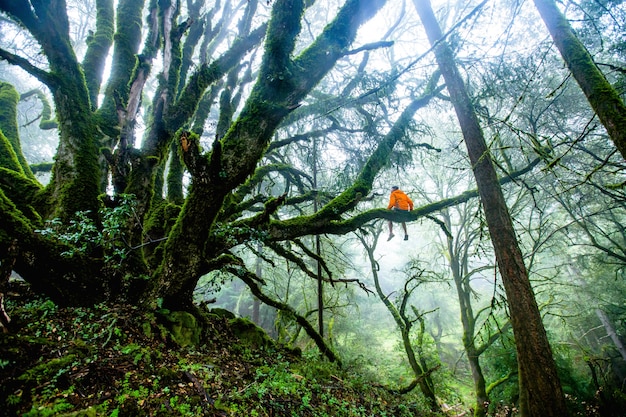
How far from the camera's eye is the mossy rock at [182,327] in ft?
12.0

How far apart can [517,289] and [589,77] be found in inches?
97.2

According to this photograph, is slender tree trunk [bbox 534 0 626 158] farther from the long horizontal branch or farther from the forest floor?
the forest floor

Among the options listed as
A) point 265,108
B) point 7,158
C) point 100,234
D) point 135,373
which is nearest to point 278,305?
point 135,373

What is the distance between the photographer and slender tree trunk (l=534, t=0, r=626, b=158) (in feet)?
7.58

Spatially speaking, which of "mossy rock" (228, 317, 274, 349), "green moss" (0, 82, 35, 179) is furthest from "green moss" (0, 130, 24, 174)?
"mossy rock" (228, 317, 274, 349)

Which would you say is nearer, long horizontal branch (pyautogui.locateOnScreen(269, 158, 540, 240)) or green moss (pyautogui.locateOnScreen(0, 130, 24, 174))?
green moss (pyautogui.locateOnScreen(0, 130, 24, 174))

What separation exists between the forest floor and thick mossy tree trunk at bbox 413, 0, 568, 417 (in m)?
2.12

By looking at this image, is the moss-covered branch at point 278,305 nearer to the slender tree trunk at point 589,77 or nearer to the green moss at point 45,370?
the green moss at point 45,370

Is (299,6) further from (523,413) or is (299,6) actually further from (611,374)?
(611,374)

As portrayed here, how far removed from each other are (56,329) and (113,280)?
3.03 ft

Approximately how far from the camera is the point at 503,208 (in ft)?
12.6

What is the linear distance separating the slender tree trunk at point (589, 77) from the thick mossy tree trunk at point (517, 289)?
0.93m

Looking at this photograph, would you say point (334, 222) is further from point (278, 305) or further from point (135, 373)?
point (135, 373)

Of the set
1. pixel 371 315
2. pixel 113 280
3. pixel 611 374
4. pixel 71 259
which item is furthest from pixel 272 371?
pixel 371 315
